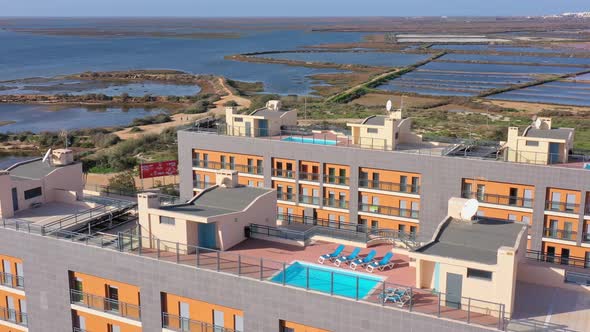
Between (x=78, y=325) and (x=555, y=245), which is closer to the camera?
(x=78, y=325)

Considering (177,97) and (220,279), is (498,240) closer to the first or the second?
(220,279)

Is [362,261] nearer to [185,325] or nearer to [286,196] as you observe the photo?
[185,325]

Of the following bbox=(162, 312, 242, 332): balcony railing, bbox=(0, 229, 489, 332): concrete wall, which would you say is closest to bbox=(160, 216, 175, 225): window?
bbox=(0, 229, 489, 332): concrete wall

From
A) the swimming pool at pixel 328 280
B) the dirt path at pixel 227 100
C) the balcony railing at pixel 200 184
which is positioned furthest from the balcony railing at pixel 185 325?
the dirt path at pixel 227 100

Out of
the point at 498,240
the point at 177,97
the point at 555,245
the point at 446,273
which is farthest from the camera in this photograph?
the point at 177,97

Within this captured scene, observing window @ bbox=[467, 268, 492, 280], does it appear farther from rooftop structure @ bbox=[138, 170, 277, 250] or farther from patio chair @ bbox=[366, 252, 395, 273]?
rooftop structure @ bbox=[138, 170, 277, 250]

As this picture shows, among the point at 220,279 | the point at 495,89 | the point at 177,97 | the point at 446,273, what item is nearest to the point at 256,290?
the point at 220,279
